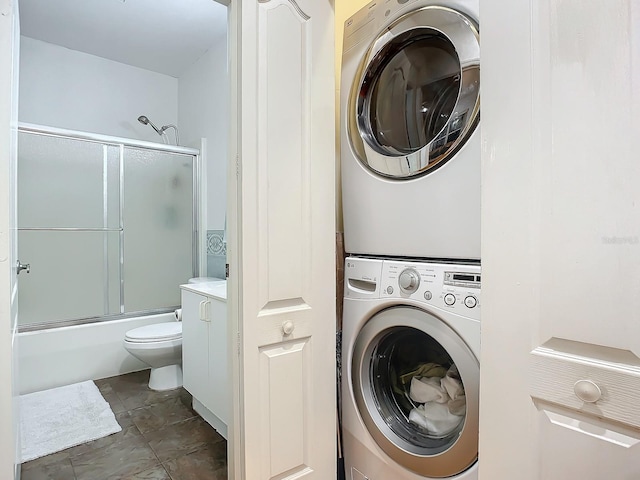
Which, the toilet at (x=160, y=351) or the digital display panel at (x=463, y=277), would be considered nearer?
the digital display panel at (x=463, y=277)

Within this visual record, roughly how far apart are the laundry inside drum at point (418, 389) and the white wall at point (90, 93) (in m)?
3.12

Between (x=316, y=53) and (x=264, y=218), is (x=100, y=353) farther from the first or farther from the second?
(x=316, y=53)

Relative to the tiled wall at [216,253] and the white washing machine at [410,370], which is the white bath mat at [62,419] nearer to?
the tiled wall at [216,253]

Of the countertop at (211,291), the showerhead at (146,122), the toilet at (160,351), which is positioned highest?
the showerhead at (146,122)

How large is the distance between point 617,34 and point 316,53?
3.07 feet

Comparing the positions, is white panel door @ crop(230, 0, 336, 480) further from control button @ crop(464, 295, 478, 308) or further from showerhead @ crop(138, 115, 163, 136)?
showerhead @ crop(138, 115, 163, 136)

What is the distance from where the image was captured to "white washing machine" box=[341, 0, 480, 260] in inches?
40.2

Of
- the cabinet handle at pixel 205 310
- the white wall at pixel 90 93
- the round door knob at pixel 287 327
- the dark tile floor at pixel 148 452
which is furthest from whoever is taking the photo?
the white wall at pixel 90 93

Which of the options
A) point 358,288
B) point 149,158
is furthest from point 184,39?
point 358,288

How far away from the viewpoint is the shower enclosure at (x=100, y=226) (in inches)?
101

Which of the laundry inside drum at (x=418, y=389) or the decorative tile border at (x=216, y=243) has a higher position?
the decorative tile border at (x=216, y=243)

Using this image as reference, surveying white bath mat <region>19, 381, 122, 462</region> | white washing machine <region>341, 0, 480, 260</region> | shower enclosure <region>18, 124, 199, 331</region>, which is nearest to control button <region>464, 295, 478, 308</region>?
white washing machine <region>341, 0, 480, 260</region>

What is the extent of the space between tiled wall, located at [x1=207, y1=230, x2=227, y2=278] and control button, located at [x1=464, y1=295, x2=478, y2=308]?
213cm

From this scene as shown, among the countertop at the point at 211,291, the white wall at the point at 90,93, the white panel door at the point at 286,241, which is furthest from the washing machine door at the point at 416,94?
the white wall at the point at 90,93
